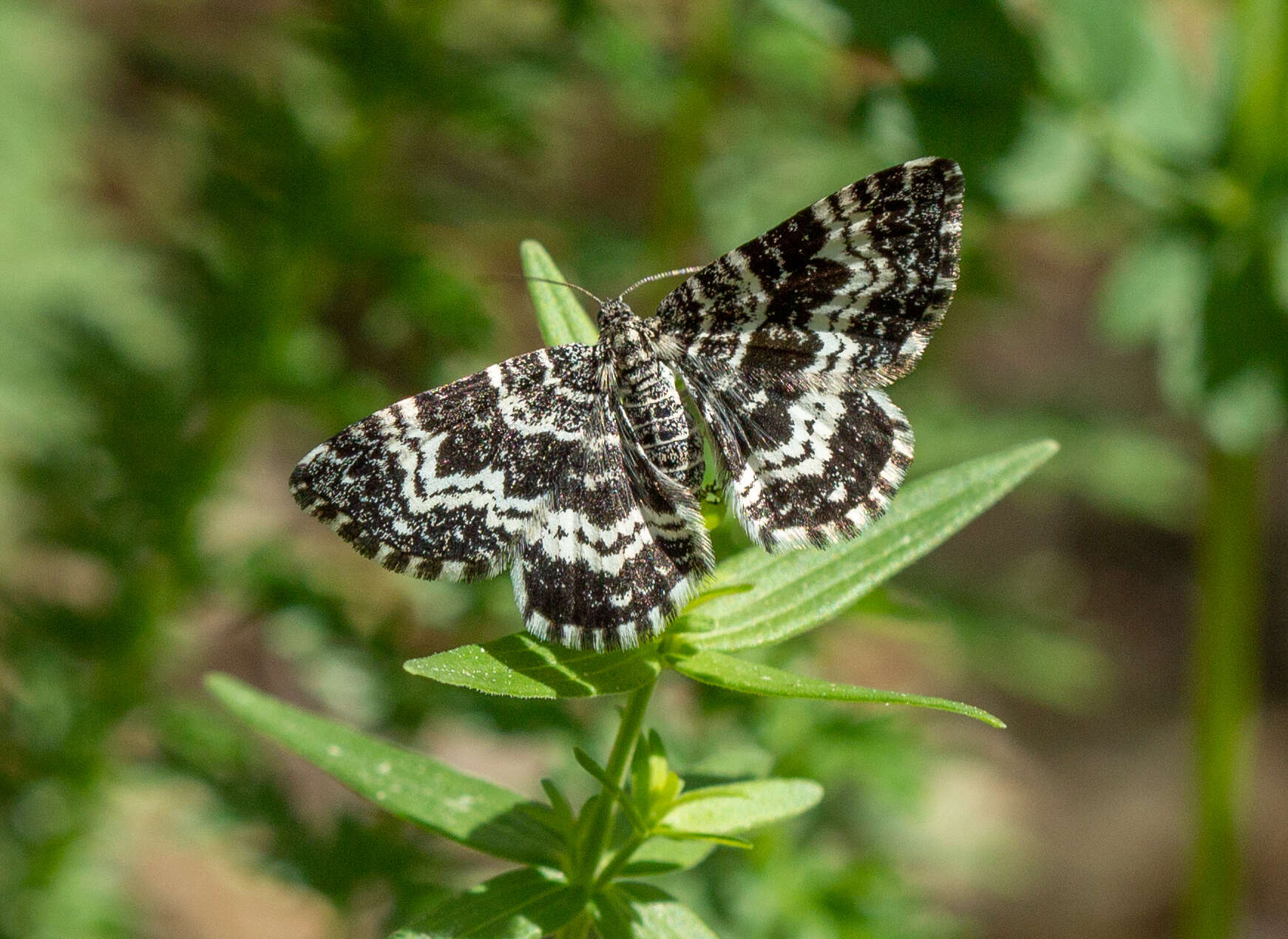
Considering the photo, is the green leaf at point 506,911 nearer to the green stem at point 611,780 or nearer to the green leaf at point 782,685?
the green stem at point 611,780

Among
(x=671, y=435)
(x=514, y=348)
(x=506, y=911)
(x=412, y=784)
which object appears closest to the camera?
(x=506, y=911)

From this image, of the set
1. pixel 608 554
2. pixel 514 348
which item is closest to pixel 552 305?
pixel 608 554

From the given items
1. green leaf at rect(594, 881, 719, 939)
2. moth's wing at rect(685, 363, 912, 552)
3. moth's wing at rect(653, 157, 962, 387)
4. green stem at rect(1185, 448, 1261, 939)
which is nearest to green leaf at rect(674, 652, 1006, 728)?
moth's wing at rect(685, 363, 912, 552)

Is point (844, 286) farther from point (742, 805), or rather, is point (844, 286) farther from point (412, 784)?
point (412, 784)

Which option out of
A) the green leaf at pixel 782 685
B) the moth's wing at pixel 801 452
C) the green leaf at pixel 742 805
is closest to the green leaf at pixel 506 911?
the green leaf at pixel 742 805

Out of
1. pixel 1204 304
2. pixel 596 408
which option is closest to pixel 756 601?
pixel 596 408
